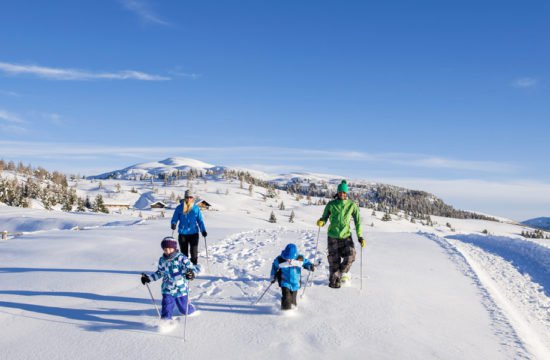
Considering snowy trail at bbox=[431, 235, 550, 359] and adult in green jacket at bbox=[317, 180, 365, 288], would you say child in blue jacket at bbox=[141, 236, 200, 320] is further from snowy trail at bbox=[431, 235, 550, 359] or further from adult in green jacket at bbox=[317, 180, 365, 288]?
snowy trail at bbox=[431, 235, 550, 359]

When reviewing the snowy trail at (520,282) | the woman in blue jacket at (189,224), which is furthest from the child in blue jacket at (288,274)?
the snowy trail at (520,282)

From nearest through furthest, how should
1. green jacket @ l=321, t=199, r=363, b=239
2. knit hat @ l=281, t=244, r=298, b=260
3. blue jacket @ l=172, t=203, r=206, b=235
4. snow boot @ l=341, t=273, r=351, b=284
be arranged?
1. knit hat @ l=281, t=244, r=298, b=260
2. green jacket @ l=321, t=199, r=363, b=239
3. snow boot @ l=341, t=273, r=351, b=284
4. blue jacket @ l=172, t=203, r=206, b=235

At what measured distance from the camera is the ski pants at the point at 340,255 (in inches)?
349

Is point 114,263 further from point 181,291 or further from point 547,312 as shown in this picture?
point 547,312

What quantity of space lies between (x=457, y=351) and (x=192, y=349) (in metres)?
3.99

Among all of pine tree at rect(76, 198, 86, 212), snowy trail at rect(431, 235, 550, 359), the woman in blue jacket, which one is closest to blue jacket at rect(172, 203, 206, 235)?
the woman in blue jacket

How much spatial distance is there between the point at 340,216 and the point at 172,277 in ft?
13.2

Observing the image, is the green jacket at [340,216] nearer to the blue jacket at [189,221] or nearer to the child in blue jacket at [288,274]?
the child in blue jacket at [288,274]

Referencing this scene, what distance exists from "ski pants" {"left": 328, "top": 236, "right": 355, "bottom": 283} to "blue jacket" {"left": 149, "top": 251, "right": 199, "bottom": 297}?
137 inches

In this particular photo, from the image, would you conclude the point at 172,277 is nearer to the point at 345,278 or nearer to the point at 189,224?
the point at 189,224

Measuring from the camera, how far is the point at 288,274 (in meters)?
7.25

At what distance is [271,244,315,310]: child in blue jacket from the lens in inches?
285

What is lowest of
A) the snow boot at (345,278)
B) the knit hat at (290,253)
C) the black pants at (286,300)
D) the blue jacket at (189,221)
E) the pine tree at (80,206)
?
the pine tree at (80,206)

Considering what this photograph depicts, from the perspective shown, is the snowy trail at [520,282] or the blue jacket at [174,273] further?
the snowy trail at [520,282]
